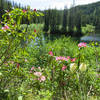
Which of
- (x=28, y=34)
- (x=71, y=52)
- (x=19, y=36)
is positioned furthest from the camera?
(x=71, y=52)

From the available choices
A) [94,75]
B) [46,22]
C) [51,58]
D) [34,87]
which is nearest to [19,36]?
[51,58]

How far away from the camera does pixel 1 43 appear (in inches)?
51.3

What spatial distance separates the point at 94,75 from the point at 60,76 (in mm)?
475

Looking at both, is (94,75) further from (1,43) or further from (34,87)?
(1,43)

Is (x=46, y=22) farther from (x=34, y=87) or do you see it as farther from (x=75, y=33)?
(x=34, y=87)

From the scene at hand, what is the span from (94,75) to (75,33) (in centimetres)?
3204

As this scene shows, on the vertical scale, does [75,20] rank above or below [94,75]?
above

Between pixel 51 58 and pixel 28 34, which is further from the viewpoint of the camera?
pixel 51 58

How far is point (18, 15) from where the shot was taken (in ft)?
4.16

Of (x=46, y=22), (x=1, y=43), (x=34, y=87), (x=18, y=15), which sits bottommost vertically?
(x=34, y=87)

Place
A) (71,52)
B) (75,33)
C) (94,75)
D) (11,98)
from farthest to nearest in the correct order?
(75,33) → (71,52) → (94,75) → (11,98)

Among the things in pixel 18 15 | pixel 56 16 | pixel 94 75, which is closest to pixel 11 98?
pixel 18 15

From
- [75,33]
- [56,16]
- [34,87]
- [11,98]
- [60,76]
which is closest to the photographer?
[11,98]

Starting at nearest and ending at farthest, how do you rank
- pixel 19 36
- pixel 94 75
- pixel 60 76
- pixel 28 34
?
pixel 19 36, pixel 28 34, pixel 60 76, pixel 94 75
